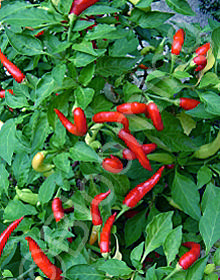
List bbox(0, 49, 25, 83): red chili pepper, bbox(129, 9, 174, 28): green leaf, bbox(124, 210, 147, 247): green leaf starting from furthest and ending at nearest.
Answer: bbox(124, 210, 147, 247): green leaf < bbox(129, 9, 174, 28): green leaf < bbox(0, 49, 25, 83): red chili pepper

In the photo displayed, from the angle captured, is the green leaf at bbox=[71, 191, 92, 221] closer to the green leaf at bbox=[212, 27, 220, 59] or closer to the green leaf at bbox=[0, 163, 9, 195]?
the green leaf at bbox=[0, 163, 9, 195]

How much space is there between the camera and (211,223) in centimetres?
77

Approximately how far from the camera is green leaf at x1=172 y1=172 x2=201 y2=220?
1034 mm

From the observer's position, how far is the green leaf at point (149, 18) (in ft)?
3.23

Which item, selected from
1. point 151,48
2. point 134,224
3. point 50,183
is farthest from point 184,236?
point 151,48

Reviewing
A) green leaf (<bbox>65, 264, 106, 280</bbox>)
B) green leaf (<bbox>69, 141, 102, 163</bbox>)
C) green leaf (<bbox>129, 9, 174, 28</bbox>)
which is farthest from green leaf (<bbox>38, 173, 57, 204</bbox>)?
green leaf (<bbox>129, 9, 174, 28</bbox>)

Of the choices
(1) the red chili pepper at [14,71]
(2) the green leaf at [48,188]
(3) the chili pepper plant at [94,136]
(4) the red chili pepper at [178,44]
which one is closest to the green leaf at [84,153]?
(3) the chili pepper plant at [94,136]

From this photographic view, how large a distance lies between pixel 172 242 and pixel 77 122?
32 centimetres

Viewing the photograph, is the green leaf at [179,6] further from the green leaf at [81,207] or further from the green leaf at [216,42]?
the green leaf at [81,207]

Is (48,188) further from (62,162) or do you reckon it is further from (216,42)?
(216,42)

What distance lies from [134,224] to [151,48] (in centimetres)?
53

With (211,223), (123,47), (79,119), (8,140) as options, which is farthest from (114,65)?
(211,223)

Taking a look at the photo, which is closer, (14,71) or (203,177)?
(14,71)

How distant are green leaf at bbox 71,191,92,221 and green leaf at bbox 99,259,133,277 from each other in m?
0.18
